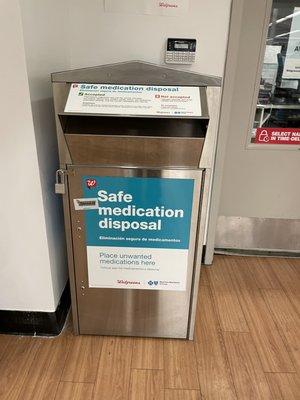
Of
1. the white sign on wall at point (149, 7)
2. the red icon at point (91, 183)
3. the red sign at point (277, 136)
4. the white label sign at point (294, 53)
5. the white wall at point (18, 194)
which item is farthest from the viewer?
the red sign at point (277, 136)

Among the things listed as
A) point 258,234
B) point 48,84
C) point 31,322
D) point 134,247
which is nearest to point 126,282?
point 134,247

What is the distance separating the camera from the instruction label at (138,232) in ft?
4.07

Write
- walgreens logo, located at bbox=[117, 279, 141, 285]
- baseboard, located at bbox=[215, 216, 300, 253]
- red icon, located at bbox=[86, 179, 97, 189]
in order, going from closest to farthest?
red icon, located at bbox=[86, 179, 97, 189]
walgreens logo, located at bbox=[117, 279, 141, 285]
baseboard, located at bbox=[215, 216, 300, 253]

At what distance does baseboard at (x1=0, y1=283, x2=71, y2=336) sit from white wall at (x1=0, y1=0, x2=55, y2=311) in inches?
1.5

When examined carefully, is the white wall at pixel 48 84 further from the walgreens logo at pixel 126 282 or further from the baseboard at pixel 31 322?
the walgreens logo at pixel 126 282

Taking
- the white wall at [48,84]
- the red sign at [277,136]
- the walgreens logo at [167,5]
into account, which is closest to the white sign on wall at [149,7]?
the walgreens logo at [167,5]

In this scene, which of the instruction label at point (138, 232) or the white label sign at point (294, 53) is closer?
the instruction label at point (138, 232)

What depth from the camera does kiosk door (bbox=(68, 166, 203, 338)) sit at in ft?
4.05

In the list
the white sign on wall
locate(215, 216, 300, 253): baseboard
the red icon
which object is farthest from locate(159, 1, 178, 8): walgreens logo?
locate(215, 216, 300, 253): baseboard

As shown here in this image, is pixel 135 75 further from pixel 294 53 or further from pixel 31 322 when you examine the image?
pixel 31 322

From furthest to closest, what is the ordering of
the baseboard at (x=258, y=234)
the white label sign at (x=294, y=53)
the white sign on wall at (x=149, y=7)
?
the baseboard at (x=258, y=234)
the white label sign at (x=294, y=53)
the white sign on wall at (x=149, y=7)

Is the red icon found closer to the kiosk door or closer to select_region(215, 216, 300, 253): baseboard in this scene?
the kiosk door

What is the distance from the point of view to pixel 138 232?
1.32 metres

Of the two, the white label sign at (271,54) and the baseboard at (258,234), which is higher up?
the white label sign at (271,54)
